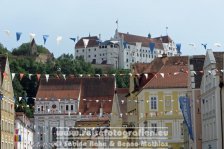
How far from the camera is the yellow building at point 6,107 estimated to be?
76000 mm

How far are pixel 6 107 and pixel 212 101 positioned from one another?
26743 millimetres

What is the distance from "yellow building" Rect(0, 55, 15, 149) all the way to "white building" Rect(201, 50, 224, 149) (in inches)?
802

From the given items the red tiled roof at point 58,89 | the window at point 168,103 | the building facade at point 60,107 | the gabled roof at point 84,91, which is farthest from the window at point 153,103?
the red tiled roof at point 58,89

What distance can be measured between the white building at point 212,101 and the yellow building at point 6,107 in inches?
802

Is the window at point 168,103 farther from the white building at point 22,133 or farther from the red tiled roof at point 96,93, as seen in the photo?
the red tiled roof at point 96,93

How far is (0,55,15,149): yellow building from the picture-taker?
249ft

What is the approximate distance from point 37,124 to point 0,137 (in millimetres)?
85251

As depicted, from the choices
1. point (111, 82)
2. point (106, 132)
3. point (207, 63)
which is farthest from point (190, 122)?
point (111, 82)

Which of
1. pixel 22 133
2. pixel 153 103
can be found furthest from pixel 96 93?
pixel 153 103

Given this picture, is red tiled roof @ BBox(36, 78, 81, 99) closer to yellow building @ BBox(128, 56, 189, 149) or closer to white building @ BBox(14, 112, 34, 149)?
white building @ BBox(14, 112, 34, 149)

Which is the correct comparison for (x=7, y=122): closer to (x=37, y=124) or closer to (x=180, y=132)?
(x=180, y=132)

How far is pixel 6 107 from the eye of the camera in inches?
3115

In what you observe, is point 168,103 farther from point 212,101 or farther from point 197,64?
point 212,101

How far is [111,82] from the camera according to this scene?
172250 millimetres
